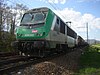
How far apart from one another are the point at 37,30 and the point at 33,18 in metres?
1.34

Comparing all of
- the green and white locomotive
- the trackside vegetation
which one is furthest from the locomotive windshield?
the trackside vegetation

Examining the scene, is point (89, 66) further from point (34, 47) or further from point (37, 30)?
point (37, 30)

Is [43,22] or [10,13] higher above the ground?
[10,13]

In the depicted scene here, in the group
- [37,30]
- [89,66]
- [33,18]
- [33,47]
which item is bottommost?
[89,66]

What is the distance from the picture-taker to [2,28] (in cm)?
2469

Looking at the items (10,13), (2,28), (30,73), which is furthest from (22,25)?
(10,13)

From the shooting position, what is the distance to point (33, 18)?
13383 millimetres

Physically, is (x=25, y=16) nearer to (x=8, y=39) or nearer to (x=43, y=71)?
(x=43, y=71)

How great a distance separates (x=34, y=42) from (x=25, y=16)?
265 centimetres

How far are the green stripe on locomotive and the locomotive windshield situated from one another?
41cm

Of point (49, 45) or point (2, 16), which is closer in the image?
point (49, 45)

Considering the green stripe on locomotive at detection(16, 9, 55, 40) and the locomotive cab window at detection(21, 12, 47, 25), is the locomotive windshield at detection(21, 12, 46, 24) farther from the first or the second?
the green stripe on locomotive at detection(16, 9, 55, 40)

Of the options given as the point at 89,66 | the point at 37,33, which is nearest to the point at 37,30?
the point at 37,33

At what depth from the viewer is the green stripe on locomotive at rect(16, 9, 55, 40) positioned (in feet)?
40.1
